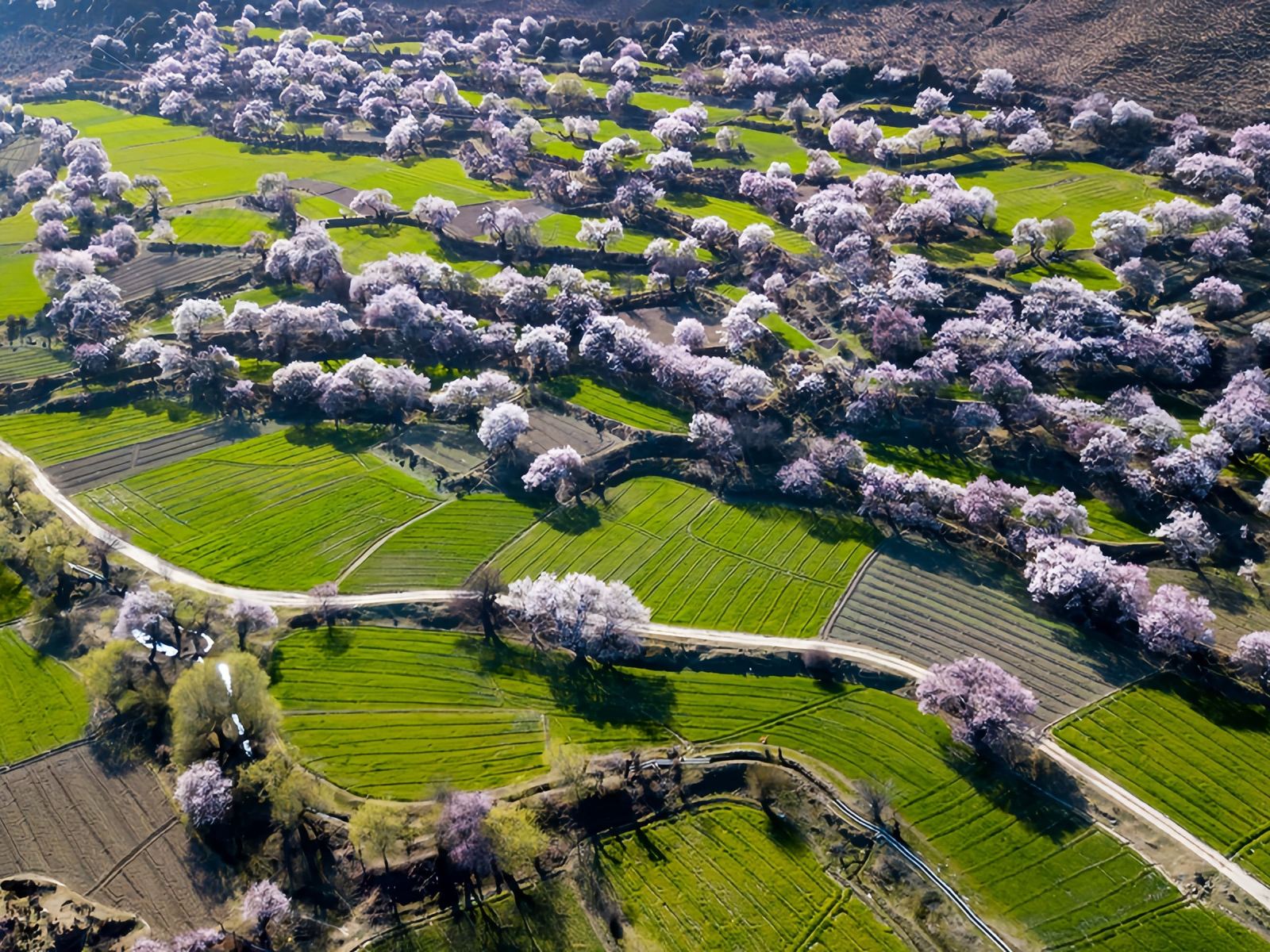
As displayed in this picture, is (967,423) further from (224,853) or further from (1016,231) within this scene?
(224,853)

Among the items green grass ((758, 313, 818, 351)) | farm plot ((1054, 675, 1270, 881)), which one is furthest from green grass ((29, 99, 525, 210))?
farm plot ((1054, 675, 1270, 881))

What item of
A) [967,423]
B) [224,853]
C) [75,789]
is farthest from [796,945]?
[967,423]

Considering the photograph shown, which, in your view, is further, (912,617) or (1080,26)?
(1080,26)

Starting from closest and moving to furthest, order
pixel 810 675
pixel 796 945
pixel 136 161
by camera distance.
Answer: pixel 796 945
pixel 810 675
pixel 136 161

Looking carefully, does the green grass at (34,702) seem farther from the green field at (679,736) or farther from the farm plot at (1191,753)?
the farm plot at (1191,753)

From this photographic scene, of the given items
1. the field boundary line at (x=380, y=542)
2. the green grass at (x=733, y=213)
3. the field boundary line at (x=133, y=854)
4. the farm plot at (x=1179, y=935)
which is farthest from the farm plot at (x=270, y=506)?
the green grass at (x=733, y=213)

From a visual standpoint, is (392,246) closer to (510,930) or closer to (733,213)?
(733,213)
